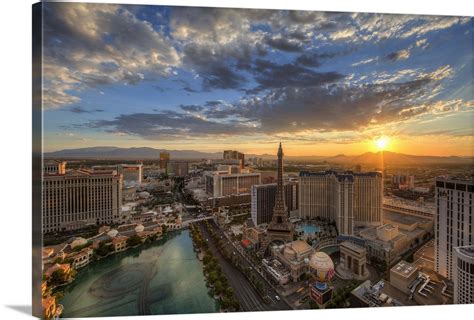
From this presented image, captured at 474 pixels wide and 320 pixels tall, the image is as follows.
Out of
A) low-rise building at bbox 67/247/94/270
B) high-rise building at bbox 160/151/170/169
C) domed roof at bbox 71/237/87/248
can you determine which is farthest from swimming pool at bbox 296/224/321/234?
domed roof at bbox 71/237/87/248

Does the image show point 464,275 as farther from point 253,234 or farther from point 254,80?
point 254,80

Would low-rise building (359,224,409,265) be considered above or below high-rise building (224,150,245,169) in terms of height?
below

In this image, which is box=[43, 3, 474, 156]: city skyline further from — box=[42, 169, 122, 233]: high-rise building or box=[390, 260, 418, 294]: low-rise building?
box=[390, 260, 418, 294]: low-rise building

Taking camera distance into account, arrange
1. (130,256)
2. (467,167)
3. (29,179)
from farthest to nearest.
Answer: (130,256)
(467,167)
(29,179)

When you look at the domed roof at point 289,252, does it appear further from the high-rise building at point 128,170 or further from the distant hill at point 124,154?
the high-rise building at point 128,170

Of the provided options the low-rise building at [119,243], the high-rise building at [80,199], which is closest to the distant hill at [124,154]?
the high-rise building at [80,199]

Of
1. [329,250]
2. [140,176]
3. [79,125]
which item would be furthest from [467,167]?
[79,125]

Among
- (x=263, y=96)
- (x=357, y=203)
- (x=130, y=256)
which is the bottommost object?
(x=130, y=256)

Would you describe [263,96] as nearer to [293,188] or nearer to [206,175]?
[206,175]
